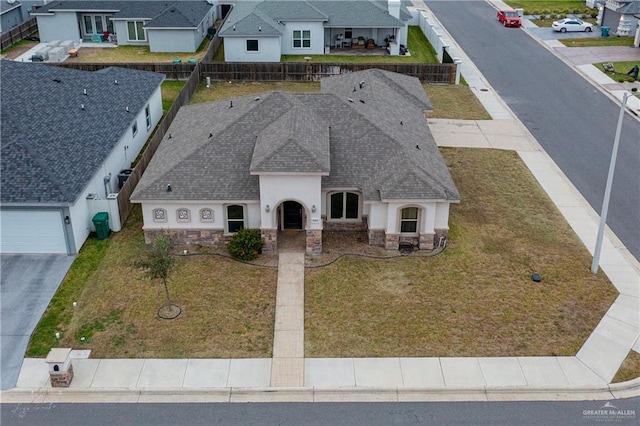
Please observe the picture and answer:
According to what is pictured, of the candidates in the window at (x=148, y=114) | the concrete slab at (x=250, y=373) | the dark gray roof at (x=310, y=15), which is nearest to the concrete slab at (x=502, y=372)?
the concrete slab at (x=250, y=373)

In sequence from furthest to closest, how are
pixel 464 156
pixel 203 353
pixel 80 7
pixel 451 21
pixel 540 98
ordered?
pixel 451 21 → pixel 80 7 → pixel 540 98 → pixel 464 156 → pixel 203 353

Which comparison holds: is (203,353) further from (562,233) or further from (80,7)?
(80,7)

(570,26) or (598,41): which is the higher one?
(570,26)

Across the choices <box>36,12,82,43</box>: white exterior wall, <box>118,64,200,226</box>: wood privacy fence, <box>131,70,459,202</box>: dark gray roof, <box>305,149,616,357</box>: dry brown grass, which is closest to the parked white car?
<box>118,64,200,226</box>: wood privacy fence

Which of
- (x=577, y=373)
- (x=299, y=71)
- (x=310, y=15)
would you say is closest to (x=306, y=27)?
(x=310, y=15)

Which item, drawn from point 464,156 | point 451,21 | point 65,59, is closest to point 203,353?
point 464,156

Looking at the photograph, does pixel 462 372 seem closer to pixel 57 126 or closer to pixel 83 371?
pixel 83 371

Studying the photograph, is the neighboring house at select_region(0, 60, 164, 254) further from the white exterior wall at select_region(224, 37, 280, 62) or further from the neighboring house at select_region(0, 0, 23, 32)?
the neighboring house at select_region(0, 0, 23, 32)
